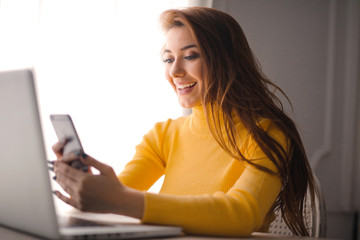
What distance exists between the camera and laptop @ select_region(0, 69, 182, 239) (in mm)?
570

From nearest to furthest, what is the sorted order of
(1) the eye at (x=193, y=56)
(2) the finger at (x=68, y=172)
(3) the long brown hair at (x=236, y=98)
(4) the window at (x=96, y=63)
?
(2) the finger at (x=68, y=172), (3) the long brown hair at (x=236, y=98), (1) the eye at (x=193, y=56), (4) the window at (x=96, y=63)

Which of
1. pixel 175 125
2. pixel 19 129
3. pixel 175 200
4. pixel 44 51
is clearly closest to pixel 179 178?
pixel 175 125

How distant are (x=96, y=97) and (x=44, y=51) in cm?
30

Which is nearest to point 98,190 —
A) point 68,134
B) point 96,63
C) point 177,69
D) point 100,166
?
point 100,166

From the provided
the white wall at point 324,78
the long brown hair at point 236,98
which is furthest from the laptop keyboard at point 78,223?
the white wall at point 324,78

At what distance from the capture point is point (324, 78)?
7.50ft

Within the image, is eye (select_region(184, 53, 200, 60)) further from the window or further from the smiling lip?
the window

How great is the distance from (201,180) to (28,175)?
613 millimetres

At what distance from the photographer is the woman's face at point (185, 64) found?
1.22 metres

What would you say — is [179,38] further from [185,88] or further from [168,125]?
[168,125]

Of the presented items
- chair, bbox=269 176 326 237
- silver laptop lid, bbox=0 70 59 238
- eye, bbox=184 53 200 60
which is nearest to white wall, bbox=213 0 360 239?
chair, bbox=269 176 326 237

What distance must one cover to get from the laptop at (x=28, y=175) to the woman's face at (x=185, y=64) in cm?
61

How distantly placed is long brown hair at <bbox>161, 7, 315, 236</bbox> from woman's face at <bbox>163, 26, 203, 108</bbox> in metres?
0.03

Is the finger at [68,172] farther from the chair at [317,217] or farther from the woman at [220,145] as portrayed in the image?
the chair at [317,217]
